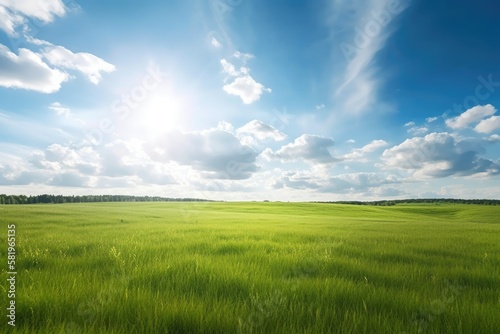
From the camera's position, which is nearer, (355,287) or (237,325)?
(237,325)

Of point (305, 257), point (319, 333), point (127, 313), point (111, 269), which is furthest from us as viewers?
point (305, 257)

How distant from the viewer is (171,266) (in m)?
5.41

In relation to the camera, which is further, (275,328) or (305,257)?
(305,257)

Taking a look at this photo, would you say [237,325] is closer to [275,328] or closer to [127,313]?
[275,328]

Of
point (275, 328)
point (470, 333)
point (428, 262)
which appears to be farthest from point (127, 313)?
point (428, 262)

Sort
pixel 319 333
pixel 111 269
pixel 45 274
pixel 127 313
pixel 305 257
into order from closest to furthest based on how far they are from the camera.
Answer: pixel 319 333, pixel 127 313, pixel 45 274, pixel 111 269, pixel 305 257

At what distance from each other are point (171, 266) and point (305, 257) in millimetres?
3135

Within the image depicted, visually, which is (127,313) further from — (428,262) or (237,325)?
(428,262)

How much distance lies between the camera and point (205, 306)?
3375 mm

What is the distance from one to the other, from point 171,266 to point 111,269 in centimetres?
107

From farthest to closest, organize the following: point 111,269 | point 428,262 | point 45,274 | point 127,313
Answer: point 428,262
point 111,269
point 45,274
point 127,313

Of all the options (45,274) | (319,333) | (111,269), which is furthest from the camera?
(111,269)

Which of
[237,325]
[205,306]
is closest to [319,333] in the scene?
[237,325]

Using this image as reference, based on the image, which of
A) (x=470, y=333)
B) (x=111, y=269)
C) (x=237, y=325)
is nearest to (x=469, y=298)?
(x=470, y=333)
